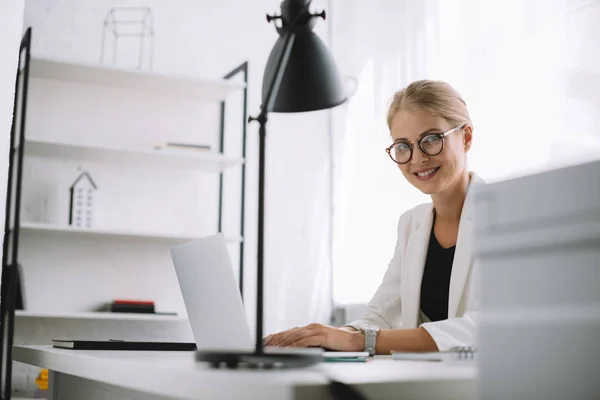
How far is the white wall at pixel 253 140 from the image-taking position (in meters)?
3.26

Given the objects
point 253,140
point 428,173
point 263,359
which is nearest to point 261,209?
point 263,359

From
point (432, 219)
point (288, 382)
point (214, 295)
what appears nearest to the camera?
point (288, 382)

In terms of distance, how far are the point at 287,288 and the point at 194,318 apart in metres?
2.22

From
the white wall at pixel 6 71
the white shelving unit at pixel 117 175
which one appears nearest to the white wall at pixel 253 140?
the white shelving unit at pixel 117 175

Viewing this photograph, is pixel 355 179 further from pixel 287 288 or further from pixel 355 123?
pixel 287 288

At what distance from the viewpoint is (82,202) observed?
298 cm

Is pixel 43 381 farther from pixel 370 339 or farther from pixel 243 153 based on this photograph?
pixel 370 339

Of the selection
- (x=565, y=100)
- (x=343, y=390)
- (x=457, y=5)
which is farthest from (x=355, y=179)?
(x=343, y=390)

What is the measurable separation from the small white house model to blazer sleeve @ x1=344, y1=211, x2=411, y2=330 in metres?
1.47

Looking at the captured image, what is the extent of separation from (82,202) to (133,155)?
0.30 meters

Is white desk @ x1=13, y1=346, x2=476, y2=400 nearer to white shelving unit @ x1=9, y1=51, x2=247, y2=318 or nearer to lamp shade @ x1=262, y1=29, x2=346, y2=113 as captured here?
lamp shade @ x1=262, y1=29, x2=346, y2=113

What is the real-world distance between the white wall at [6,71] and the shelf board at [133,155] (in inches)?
32.2

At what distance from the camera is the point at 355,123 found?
12.0 feet

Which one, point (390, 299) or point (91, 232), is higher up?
point (91, 232)
